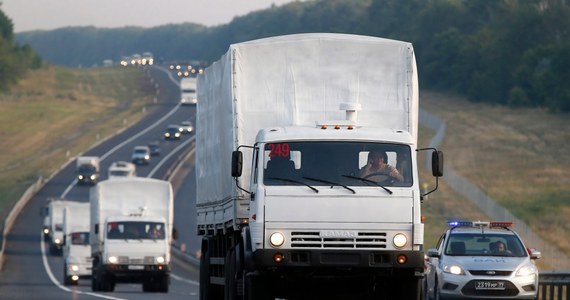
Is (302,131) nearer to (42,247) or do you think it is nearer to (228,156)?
(228,156)

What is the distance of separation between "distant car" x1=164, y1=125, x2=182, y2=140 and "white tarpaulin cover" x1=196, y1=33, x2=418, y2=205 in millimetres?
108029

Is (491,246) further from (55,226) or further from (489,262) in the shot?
(55,226)

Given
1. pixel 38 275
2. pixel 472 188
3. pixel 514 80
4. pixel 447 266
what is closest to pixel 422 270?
pixel 447 266

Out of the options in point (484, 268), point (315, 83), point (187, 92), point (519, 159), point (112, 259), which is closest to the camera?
point (315, 83)

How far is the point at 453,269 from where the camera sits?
2564cm

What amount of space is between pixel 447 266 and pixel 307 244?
877cm

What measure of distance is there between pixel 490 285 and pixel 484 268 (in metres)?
0.34

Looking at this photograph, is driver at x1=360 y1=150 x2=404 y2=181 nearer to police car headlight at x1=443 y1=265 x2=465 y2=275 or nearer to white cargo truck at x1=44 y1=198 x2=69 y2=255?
police car headlight at x1=443 y1=265 x2=465 y2=275

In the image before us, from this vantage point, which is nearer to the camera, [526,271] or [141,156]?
[526,271]

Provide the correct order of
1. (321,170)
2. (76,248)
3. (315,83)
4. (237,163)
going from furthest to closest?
(76,248), (315,83), (321,170), (237,163)

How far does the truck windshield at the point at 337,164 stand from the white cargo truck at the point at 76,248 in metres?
32.4

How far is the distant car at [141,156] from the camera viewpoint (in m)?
111

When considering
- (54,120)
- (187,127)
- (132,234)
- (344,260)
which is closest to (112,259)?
(132,234)

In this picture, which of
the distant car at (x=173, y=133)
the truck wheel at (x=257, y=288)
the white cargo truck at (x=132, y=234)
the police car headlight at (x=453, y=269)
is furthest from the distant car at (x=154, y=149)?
the truck wheel at (x=257, y=288)
